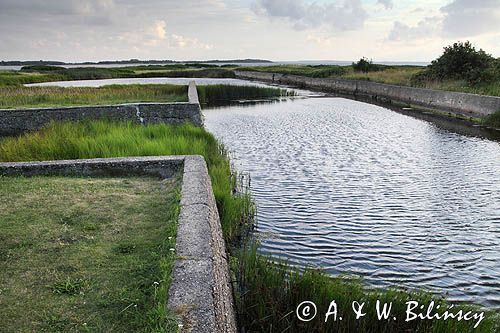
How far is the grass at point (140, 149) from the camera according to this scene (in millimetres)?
6941

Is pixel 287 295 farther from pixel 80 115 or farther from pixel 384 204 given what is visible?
pixel 80 115

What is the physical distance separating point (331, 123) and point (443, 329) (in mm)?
16198

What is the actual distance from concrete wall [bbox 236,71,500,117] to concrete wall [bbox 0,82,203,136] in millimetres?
12404

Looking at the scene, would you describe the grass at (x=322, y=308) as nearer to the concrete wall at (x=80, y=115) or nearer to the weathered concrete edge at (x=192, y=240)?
the weathered concrete edge at (x=192, y=240)

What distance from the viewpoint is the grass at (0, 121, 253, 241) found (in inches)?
273

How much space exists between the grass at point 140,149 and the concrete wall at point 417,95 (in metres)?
13.1

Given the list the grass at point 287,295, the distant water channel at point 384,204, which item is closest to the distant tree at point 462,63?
the distant water channel at point 384,204

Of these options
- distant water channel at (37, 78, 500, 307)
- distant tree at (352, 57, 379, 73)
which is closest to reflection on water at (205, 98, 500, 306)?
distant water channel at (37, 78, 500, 307)

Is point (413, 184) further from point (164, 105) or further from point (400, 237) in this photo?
point (164, 105)

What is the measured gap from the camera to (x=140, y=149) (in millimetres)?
8328

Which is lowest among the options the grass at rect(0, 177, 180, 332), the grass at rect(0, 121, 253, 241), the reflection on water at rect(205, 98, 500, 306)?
the reflection on water at rect(205, 98, 500, 306)

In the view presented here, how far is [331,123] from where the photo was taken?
19.4 metres

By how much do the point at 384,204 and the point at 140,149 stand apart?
4.55m

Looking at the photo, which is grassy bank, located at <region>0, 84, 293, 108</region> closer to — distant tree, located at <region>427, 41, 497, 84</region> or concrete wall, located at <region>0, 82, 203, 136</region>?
concrete wall, located at <region>0, 82, 203, 136</region>
